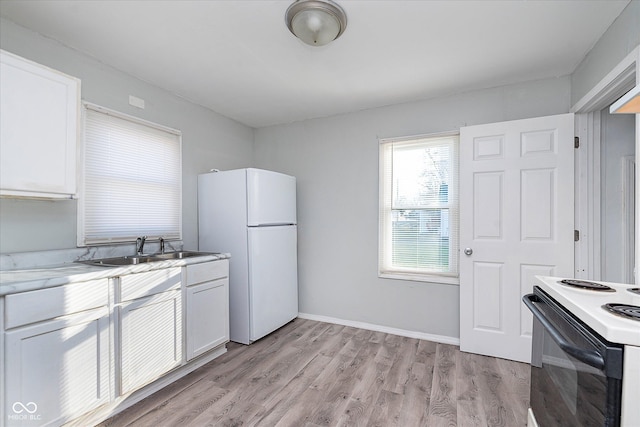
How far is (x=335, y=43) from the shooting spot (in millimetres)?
2154

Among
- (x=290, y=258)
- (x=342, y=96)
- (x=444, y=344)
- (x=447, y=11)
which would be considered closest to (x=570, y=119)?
(x=447, y=11)

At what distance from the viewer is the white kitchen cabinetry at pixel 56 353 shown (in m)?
1.45

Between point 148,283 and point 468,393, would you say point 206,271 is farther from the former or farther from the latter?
point 468,393

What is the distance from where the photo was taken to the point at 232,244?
3.07m

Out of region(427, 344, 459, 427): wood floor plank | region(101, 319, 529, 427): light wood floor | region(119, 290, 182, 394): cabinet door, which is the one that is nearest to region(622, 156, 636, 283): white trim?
region(101, 319, 529, 427): light wood floor

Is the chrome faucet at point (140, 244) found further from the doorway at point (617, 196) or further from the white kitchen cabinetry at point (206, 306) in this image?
the doorway at point (617, 196)

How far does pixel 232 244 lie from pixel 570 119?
3.21 m

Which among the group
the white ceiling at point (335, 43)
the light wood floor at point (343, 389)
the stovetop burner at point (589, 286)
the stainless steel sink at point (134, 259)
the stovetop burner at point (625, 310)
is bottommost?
the light wood floor at point (343, 389)

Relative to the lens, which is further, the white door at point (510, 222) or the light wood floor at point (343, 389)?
the white door at point (510, 222)

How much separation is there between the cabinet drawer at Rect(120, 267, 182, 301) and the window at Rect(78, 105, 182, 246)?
0.64 meters

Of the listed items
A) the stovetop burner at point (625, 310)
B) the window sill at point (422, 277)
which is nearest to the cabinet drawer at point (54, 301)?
the stovetop burner at point (625, 310)

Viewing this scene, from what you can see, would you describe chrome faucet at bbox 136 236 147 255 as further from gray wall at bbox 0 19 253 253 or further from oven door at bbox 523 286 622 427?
oven door at bbox 523 286 622 427

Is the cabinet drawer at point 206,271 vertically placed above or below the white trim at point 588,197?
below

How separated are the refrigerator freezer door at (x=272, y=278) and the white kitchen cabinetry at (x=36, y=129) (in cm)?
155
